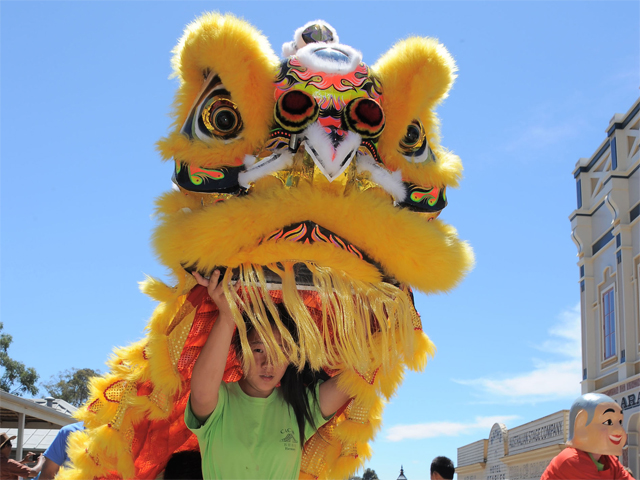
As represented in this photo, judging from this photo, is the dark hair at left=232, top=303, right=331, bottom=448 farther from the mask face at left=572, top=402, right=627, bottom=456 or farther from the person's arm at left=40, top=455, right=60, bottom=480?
the person's arm at left=40, top=455, right=60, bottom=480

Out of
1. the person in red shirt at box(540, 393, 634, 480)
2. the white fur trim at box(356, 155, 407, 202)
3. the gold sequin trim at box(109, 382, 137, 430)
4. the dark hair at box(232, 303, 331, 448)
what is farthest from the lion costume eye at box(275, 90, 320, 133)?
the person in red shirt at box(540, 393, 634, 480)

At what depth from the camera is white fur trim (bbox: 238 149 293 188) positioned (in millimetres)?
2271

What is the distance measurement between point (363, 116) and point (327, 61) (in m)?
0.26

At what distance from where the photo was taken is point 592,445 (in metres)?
3.16

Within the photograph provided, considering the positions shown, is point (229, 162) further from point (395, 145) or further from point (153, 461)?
point (153, 461)

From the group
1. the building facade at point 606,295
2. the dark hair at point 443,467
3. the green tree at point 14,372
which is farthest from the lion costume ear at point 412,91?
the green tree at point 14,372

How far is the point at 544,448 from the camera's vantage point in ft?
44.6

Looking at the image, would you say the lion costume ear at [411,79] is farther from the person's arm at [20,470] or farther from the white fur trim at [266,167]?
the person's arm at [20,470]

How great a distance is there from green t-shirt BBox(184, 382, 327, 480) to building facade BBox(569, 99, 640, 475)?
11542 millimetres

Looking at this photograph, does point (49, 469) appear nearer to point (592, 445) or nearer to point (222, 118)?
point (222, 118)

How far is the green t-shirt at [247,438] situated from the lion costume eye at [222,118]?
99 centimetres

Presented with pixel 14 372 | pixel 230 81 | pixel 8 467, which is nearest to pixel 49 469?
pixel 8 467

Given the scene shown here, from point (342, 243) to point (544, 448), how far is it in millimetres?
13032

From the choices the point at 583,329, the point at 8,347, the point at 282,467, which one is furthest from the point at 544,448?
the point at 8,347
